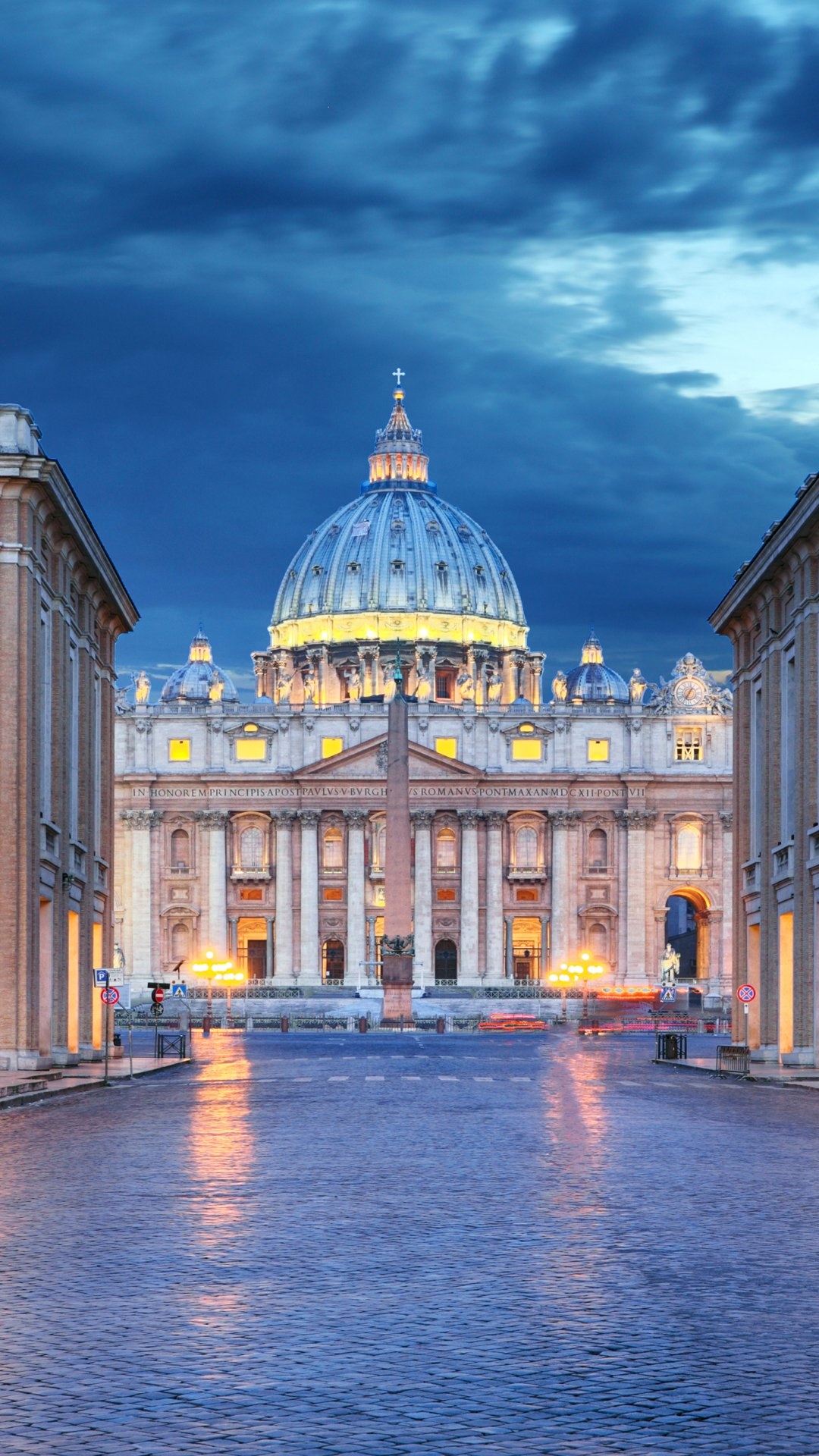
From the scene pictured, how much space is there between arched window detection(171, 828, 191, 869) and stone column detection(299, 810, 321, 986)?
24.3 ft

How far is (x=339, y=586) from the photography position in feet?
589

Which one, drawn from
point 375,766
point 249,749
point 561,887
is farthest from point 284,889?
point 561,887

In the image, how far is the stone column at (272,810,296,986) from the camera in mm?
142250

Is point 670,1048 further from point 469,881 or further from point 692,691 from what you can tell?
point 692,691

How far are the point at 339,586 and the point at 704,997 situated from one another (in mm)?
59035

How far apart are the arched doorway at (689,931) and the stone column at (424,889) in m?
14.8

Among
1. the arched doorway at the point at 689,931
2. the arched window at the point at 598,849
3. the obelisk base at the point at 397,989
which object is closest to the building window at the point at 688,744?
the arched window at the point at 598,849

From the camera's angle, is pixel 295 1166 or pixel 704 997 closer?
pixel 295 1166

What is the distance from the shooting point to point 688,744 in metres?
145

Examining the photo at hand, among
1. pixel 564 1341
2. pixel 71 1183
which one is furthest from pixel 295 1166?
pixel 564 1341

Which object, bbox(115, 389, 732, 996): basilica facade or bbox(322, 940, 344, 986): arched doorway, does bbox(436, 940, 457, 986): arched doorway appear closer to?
bbox(115, 389, 732, 996): basilica facade

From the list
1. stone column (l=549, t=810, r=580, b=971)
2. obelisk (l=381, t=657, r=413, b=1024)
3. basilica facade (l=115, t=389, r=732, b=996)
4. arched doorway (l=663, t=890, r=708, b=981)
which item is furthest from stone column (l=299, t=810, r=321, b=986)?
obelisk (l=381, t=657, r=413, b=1024)

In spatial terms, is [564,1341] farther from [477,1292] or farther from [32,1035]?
[32,1035]

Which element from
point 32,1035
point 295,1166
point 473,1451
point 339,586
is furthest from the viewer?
point 339,586
